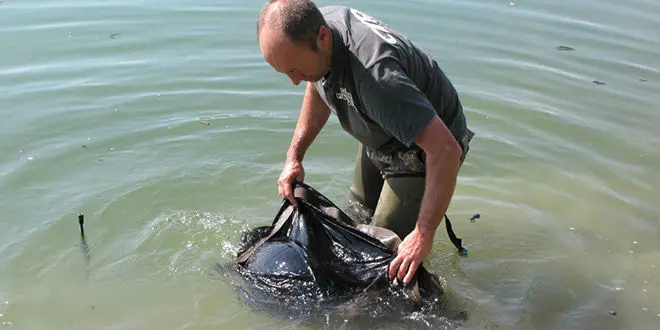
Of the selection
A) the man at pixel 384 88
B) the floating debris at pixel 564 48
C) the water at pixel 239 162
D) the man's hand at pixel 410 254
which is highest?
the man at pixel 384 88

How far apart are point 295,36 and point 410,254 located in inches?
49.5

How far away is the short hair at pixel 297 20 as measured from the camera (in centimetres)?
290

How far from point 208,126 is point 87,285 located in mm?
2528

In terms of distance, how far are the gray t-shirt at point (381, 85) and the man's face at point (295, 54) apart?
2.9 inches

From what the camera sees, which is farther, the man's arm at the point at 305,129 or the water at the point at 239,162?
the water at the point at 239,162

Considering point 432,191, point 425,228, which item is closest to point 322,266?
point 425,228

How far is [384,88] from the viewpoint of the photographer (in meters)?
2.89

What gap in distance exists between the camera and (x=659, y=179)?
5.78 metres

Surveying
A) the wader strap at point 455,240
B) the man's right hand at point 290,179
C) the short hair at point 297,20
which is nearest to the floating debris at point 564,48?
the wader strap at point 455,240

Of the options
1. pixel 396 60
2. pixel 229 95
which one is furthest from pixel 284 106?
pixel 396 60

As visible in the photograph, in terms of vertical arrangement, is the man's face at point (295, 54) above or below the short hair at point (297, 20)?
below

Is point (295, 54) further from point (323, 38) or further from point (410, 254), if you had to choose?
point (410, 254)

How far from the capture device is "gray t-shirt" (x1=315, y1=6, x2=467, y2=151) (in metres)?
2.90

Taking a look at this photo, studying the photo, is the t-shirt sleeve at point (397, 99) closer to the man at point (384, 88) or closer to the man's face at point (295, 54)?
the man at point (384, 88)
